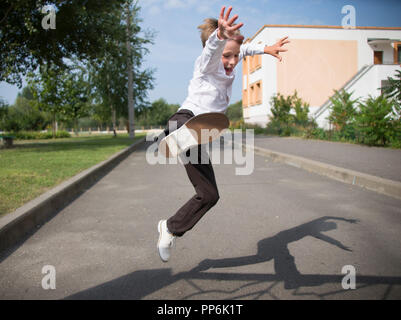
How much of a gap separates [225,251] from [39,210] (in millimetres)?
2595

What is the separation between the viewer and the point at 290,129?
73.2 ft

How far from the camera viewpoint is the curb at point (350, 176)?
228 inches

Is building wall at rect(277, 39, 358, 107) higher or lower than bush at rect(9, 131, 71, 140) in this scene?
higher

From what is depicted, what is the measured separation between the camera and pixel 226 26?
7.35 ft

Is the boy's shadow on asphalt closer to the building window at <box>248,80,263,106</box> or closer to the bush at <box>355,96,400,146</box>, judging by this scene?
the bush at <box>355,96,400,146</box>

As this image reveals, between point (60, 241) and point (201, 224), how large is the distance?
1.61 meters

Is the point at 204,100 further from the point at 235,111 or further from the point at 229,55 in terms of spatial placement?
the point at 235,111

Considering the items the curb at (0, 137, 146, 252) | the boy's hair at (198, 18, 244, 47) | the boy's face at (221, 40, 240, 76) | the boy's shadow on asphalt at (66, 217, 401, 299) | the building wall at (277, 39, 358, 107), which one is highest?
the building wall at (277, 39, 358, 107)

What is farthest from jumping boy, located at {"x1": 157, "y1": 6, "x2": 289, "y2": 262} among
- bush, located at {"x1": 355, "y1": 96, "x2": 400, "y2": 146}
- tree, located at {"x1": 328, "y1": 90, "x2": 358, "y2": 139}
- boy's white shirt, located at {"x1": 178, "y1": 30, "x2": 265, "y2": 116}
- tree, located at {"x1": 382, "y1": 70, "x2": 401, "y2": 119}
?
tree, located at {"x1": 328, "y1": 90, "x2": 358, "y2": 139}

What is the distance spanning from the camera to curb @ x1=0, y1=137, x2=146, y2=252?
3615 mm

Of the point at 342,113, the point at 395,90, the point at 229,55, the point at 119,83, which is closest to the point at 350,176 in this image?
the point at 229,55

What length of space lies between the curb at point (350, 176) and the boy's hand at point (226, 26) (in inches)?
181

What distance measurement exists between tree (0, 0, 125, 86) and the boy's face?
44.2 feet

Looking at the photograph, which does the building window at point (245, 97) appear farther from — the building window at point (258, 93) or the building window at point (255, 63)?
the building window at point (258, 93)
